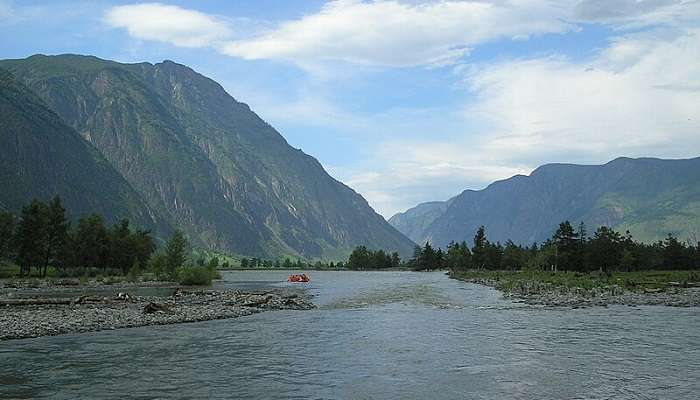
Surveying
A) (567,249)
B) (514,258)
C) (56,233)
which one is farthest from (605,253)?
(56,233)

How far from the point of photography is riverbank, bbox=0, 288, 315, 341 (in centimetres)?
3553

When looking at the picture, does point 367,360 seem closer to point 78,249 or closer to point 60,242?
point 60,242

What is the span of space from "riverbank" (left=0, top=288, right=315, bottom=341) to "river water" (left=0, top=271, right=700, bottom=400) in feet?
7.56

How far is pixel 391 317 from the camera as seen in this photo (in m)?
46.6

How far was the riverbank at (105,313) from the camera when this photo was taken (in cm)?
3553

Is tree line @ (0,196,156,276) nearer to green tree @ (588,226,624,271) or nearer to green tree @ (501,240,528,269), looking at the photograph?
green tree @ (588,226,624,271)

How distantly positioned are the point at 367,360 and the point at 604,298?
1768 inches

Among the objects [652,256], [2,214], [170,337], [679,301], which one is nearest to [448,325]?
[170,337]

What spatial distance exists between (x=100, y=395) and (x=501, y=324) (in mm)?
28771

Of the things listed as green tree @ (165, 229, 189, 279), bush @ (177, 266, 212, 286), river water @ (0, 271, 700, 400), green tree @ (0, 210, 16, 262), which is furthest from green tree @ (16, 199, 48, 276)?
river water @ (0, 271, 700, 400)

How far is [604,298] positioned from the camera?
6291 centimetres

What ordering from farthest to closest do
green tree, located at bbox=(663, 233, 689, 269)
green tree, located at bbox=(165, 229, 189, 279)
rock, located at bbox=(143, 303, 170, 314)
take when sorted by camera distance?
green tree, located at bbox=(663, 233, 689, 269)
green tree, located at bbox=(165, 229, 189, 279)
rock, located at bbox=(143, 303, 170, 314)

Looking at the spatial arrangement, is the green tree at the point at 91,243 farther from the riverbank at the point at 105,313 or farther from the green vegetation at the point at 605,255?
the green vegetation at the point at 605,255

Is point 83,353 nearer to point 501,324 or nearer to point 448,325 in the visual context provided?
point 448,325
